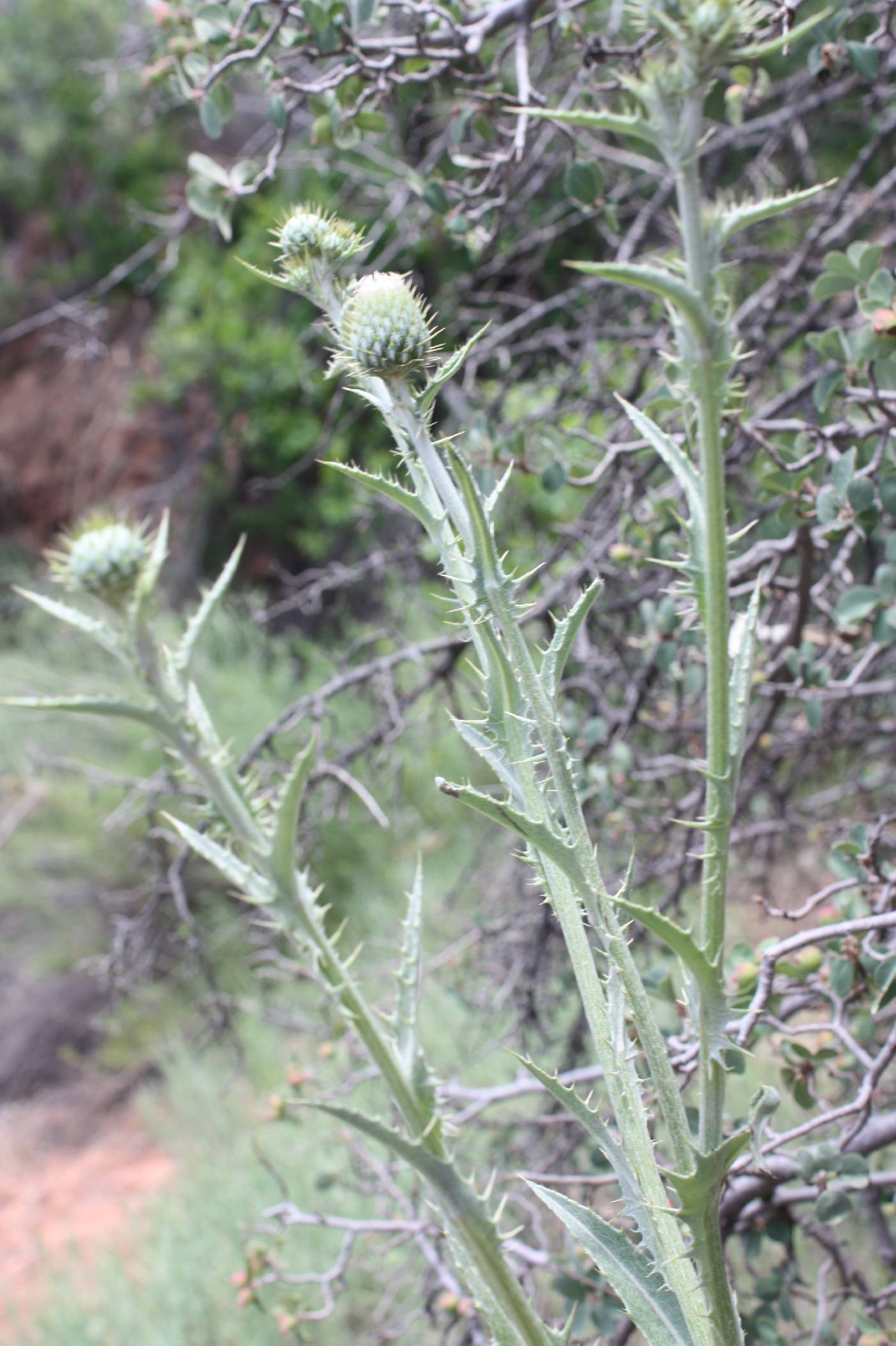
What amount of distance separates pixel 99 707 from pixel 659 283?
43 centimetres

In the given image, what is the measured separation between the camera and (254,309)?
6422 millimetres

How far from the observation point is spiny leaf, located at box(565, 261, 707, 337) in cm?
46

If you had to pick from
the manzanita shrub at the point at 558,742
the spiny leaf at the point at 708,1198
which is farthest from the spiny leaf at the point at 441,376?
the spiny leaf at the point at 708,1198

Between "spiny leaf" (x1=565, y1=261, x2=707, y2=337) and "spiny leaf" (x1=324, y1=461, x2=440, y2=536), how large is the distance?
0.61 ft

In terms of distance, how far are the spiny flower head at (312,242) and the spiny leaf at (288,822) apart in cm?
33

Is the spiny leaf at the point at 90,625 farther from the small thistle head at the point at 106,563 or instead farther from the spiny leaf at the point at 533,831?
the spiny leaf at the point at 533,831

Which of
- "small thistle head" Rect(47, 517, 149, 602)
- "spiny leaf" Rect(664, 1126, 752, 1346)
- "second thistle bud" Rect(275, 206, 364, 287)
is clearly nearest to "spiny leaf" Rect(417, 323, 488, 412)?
"second thistle bud" Rect(275, 206, 364, 287)

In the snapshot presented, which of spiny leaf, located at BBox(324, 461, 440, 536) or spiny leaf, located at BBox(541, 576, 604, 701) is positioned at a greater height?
spiny leaf, located at BBox(324, 461, 440, 536)

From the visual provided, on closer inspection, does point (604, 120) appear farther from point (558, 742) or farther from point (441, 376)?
point (558, 742)

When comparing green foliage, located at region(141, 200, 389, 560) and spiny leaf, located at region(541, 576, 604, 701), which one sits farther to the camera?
green foliage, located at region(141, 200, 389, 560)

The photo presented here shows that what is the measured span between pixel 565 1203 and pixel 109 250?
355 inches

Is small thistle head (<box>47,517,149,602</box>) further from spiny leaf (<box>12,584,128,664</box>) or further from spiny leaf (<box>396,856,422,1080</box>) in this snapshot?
spiny leaf (<box>396,856,422,1080</box>)

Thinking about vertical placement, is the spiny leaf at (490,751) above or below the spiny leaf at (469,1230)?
above

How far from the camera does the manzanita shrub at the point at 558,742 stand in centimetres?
53
